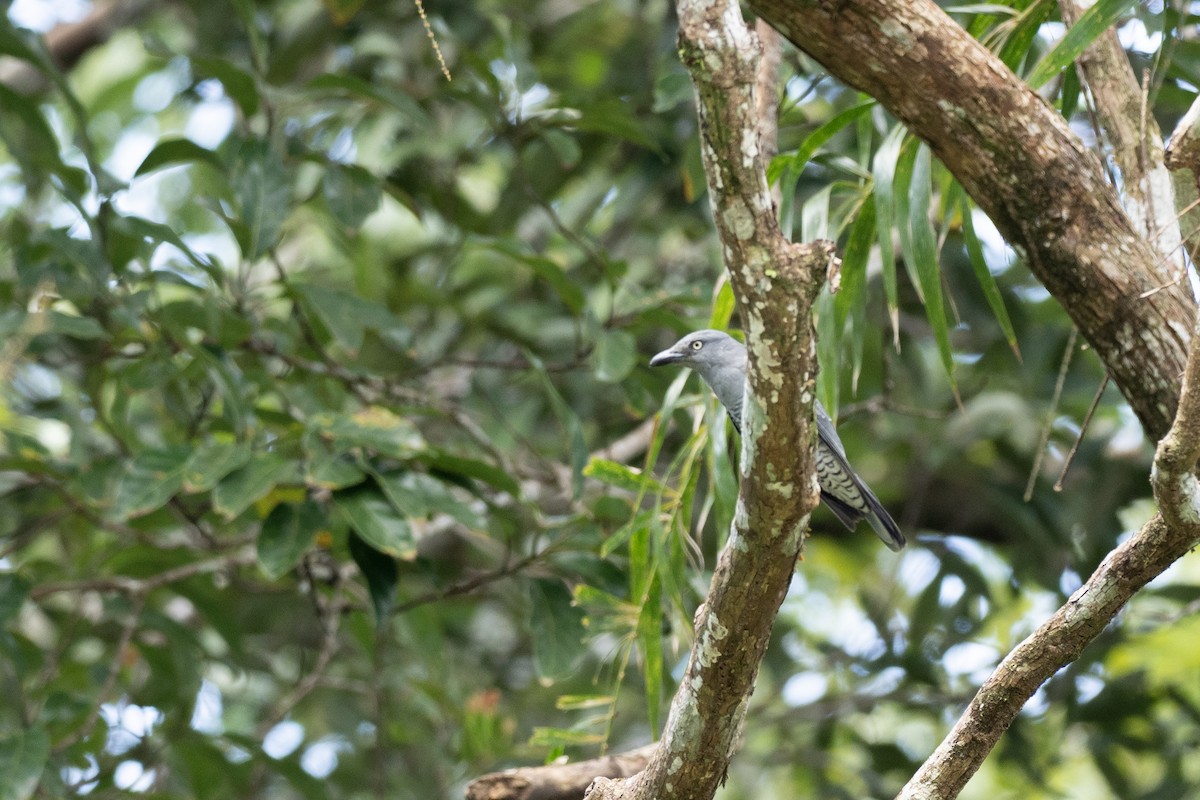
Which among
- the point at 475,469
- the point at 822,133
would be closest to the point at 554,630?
the point at 475,469

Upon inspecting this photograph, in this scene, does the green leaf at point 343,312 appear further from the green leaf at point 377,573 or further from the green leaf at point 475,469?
the green leaf at point 377,573

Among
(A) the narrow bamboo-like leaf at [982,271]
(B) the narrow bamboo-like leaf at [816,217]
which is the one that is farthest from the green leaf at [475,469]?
(A) the narrow bamboo-like leaf at [982,271]

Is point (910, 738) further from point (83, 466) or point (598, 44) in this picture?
point (83, 466)

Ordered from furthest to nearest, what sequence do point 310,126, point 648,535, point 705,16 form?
point 310,126, point 648,535, point 705,16

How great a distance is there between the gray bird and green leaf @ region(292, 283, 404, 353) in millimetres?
1364

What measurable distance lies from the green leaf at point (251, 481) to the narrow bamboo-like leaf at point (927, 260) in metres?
1.87

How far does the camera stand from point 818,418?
3.06m

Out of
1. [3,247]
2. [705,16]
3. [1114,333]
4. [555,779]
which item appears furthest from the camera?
[3,247]

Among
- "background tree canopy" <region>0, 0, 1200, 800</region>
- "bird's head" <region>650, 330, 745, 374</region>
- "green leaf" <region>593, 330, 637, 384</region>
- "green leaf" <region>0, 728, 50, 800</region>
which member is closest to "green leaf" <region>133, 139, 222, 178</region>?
"background tree canopy" <region>0, 0, 1200, 800</region>

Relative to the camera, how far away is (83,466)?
169 inches

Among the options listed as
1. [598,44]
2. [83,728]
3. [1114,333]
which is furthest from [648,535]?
[598,44]

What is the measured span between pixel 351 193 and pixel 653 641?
223 cm

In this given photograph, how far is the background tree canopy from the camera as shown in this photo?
11.8 ft

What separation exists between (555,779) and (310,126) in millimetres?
3761
